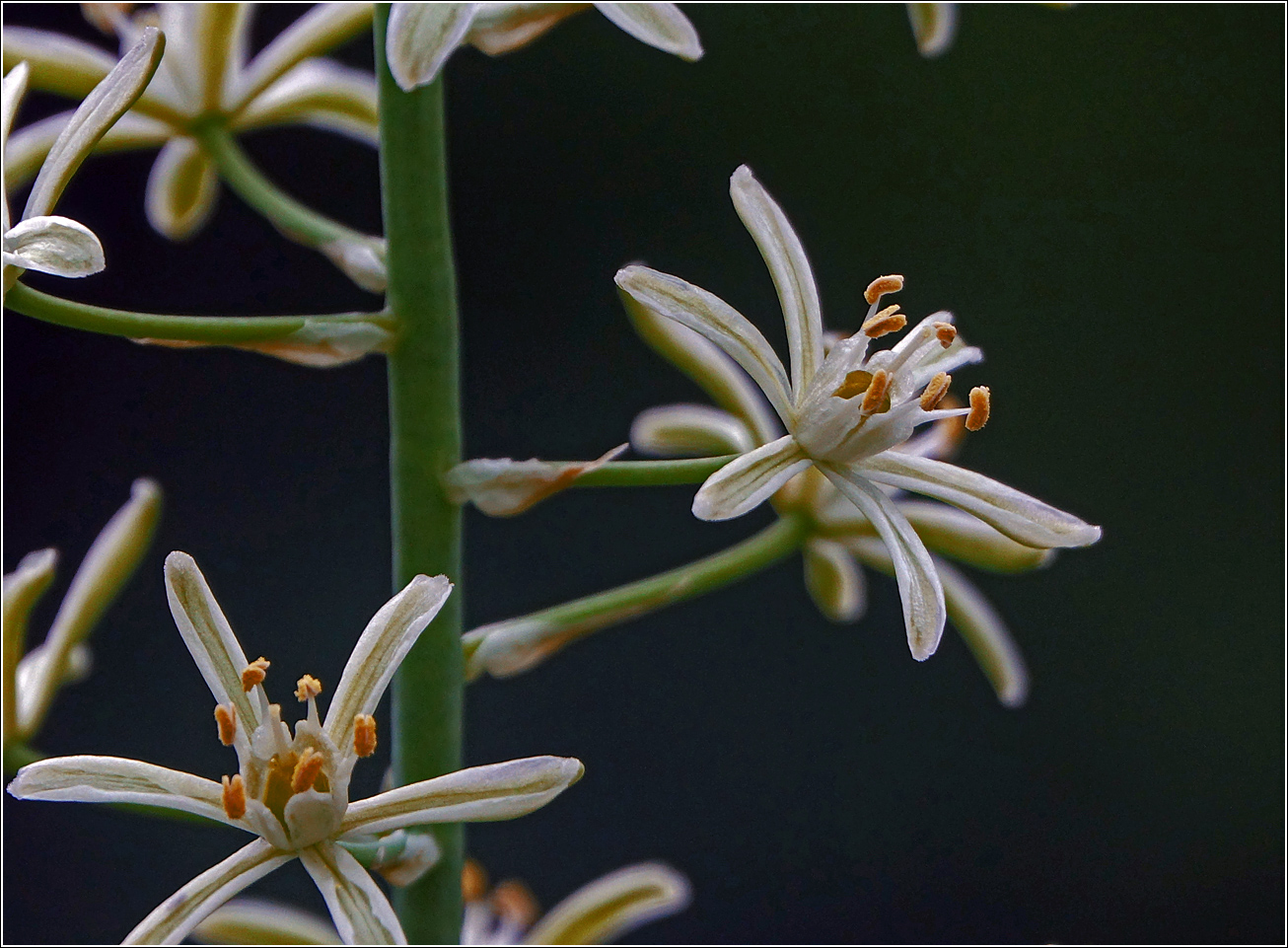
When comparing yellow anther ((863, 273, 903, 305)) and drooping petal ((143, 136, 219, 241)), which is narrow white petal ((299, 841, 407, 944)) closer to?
yellow anther ((863, 273, 903, 305))

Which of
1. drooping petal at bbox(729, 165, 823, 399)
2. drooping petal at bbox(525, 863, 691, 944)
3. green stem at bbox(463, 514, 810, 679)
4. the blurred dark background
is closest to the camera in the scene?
drooping petal at bbox(729, 165, 823, 399)

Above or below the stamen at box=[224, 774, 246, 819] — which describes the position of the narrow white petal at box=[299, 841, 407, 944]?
below

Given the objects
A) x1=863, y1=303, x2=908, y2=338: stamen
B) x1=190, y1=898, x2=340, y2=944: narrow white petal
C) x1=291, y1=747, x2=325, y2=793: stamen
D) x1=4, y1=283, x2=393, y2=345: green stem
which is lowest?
x1=190, y1=898, x2=340, y2=944: narrow white petal

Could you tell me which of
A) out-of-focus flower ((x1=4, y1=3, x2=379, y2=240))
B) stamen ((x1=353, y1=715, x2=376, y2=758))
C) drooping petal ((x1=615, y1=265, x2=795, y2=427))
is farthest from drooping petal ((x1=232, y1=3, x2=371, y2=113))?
stamen ((x1=353, y1=715, x2=376, y2=758))

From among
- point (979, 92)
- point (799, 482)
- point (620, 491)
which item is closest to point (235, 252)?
point (620, 491)

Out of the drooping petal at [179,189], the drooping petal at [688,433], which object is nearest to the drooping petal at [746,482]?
the drooping petal at [688,433]

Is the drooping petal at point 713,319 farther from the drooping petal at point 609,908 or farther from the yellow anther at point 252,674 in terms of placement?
the drooping petal at point 609,908

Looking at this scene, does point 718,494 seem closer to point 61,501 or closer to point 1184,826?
point 61,501
